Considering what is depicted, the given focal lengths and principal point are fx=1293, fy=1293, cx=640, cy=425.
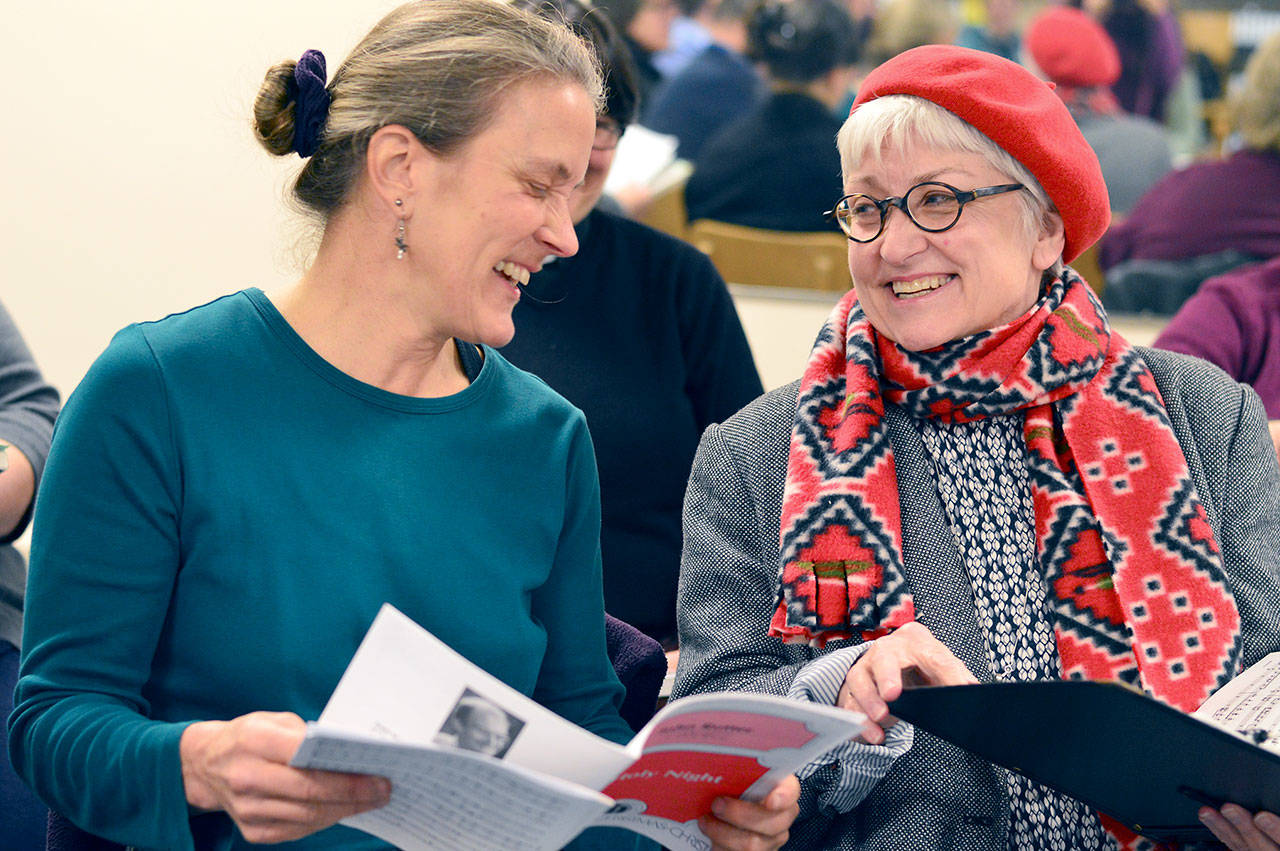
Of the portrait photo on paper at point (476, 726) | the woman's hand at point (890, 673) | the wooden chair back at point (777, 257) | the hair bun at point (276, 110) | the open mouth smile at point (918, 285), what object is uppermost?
the hair bun at point (276, 110)

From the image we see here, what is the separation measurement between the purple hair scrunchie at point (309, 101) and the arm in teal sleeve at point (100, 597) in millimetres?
307

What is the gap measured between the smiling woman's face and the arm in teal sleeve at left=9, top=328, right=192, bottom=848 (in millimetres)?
910

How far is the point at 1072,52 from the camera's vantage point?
463 centimetres

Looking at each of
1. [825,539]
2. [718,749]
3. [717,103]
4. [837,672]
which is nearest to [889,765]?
[837,672]

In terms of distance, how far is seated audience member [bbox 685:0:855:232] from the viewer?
3.93 meters

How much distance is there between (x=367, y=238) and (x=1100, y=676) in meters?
1.00

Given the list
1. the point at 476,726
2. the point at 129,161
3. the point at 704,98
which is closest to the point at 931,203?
the point at 476,726

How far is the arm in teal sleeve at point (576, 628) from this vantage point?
1.52m

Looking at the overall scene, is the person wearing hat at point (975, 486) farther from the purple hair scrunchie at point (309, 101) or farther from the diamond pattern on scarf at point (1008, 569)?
the purple hair scrunchie at point (309, 101)

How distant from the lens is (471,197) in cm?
138

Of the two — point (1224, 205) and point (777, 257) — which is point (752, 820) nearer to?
point (777, 257)

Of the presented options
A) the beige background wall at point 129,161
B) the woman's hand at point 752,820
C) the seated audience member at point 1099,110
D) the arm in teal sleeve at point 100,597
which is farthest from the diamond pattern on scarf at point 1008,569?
the seated audience member at point 1099,110

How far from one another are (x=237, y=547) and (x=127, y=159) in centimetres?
163

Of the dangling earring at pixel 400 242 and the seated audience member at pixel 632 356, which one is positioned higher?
the dangling earring at pixel 400 242
